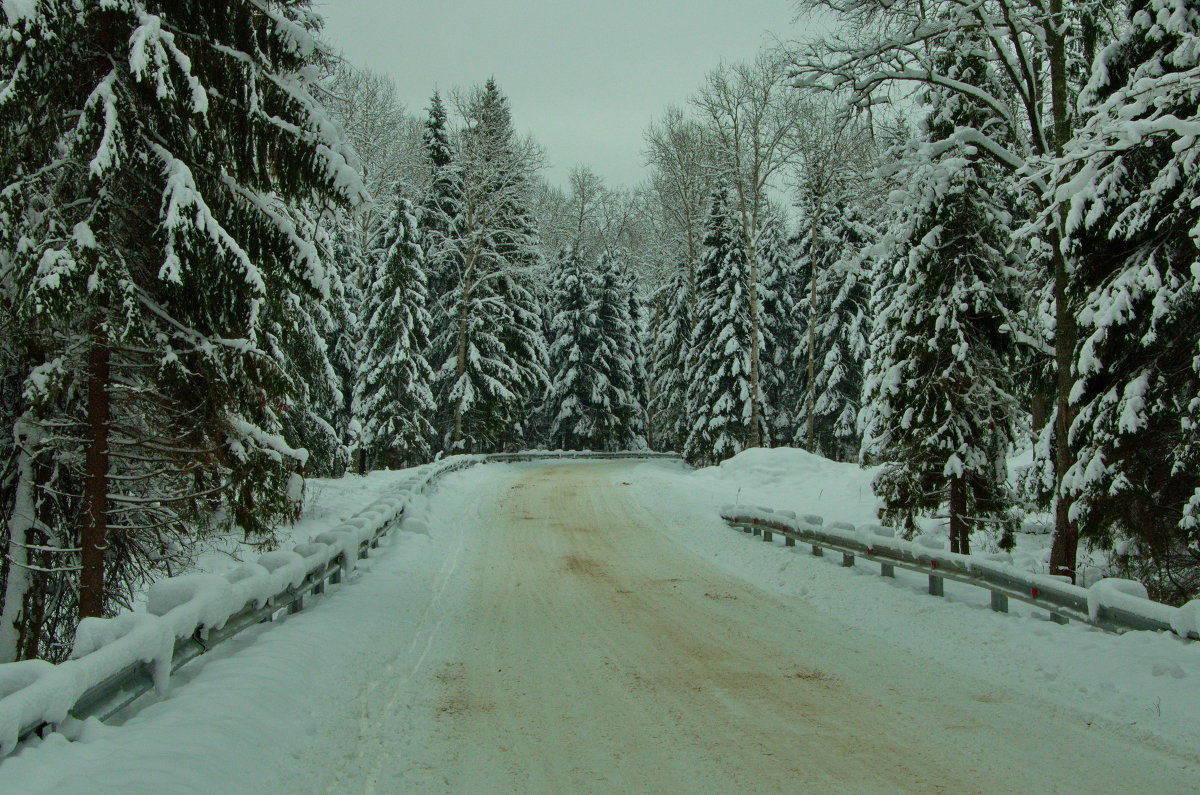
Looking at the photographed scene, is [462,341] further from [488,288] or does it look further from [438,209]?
[438,209]

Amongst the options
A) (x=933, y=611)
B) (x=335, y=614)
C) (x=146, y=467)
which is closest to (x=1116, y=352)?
(x=933, y=611)

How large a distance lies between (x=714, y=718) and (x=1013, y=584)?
4.49 m

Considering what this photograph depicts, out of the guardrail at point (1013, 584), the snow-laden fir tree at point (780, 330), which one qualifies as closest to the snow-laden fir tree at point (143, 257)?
the guardrail at point (1013, 584)

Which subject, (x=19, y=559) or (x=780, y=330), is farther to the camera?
(x=780, y=330)

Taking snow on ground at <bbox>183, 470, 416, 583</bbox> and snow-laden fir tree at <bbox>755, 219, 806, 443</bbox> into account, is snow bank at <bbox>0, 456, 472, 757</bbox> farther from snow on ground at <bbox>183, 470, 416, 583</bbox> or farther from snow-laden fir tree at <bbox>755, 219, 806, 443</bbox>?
snow-laden fir tree at <bbox>755, 219, 806, 443</bbox>

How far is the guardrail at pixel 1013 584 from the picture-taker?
6.41 metres

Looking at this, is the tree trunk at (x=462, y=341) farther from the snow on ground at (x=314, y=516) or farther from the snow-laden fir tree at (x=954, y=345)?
the snow-laden fir tree at (x=954, y=345)

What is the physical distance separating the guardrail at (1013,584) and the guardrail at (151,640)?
725 centimetres

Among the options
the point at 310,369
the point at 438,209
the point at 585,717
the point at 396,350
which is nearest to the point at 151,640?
the point at 585,717

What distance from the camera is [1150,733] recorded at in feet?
16.7

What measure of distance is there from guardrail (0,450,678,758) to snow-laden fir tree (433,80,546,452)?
1005 inches

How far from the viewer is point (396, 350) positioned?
99.3 feet

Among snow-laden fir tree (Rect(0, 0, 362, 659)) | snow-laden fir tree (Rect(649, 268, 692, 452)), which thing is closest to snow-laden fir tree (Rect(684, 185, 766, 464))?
snow-laden fir tree (Rect(649, 268, 692, 452))

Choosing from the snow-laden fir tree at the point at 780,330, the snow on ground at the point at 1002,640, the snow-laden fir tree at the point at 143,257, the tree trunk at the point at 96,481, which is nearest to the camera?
the snow on ground at the point at 1002,640
